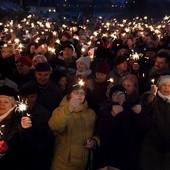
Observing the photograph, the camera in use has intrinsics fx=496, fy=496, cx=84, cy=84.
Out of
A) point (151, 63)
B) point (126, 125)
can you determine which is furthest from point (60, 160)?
point (151, 63)

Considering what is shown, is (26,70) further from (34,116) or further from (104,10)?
(104,10)

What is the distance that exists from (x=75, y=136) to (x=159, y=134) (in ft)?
3.03

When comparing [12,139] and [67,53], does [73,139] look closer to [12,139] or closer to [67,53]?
[12,139]

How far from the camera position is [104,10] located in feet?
275

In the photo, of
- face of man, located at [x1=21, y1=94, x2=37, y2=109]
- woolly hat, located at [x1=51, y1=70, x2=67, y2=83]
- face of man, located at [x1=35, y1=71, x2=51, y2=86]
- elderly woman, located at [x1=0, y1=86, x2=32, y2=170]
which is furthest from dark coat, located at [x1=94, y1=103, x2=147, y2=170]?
woolly hat, located at [x1=51, y1=70, x2=67, y2=83]

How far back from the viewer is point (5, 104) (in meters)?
4.96

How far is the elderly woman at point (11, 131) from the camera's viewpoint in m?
4.77

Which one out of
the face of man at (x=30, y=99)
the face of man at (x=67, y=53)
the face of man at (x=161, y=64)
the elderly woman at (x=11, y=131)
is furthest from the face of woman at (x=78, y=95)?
the face of man at (x=67, y=53)

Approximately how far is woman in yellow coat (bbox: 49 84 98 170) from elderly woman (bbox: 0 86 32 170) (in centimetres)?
59

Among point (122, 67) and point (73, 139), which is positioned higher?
point (122, 67)

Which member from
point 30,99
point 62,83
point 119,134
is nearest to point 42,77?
point 62,83

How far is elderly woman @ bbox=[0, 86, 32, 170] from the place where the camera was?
4770mm

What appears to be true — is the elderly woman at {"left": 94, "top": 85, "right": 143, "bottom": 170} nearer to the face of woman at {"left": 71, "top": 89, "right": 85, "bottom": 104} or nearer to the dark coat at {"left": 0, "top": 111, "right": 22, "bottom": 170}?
the face of woman at {"left": 71, "top": 89, "right": 85, "bottom": 104}

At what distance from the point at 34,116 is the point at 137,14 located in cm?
5345
